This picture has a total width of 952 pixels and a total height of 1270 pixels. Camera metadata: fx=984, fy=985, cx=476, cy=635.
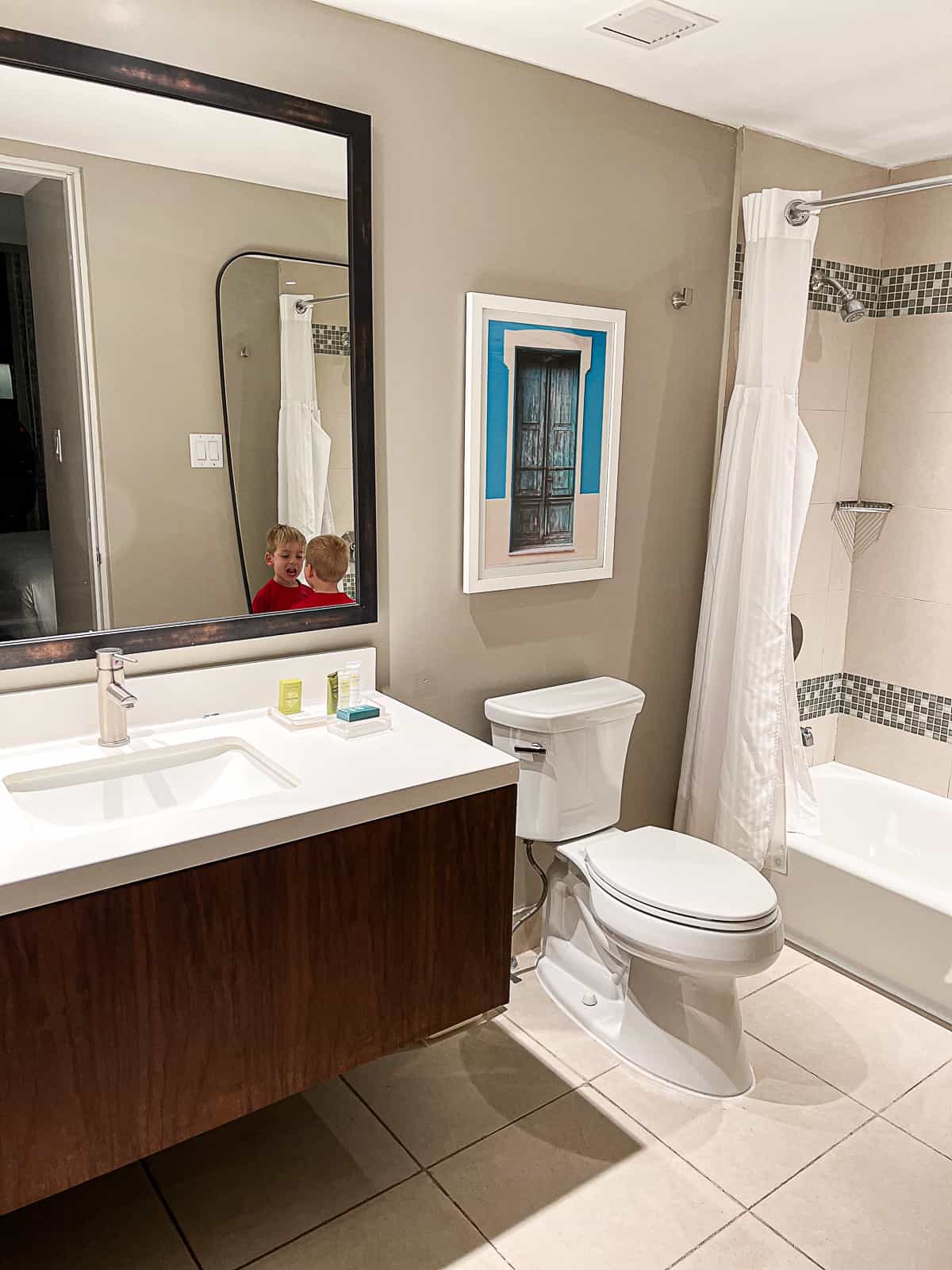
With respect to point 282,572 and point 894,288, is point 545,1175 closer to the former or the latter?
point 282,572

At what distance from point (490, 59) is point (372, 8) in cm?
33

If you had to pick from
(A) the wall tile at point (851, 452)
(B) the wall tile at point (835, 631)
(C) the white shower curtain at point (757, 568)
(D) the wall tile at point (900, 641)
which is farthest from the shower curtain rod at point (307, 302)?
(D) the wall tile at point (900, 641)

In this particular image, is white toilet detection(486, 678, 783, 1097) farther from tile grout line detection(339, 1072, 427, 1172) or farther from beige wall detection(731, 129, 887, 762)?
beige wall detection(731, 129, 887, 762)

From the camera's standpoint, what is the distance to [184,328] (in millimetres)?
1862

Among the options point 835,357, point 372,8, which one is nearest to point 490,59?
point 372,8

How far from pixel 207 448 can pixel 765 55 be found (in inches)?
59.2

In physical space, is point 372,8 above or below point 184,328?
above

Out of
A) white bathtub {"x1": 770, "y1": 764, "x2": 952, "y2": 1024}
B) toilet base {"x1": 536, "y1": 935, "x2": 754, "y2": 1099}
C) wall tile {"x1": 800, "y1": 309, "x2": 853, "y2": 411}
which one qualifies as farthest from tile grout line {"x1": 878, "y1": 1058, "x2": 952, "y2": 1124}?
wall tile {"x1": 800, "y1": 309, "x2": 853, "y2": 411}

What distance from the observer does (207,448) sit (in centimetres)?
193

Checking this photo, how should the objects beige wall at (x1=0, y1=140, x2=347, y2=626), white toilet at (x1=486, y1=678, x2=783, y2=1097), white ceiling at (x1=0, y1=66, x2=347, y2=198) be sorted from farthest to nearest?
1. white toilet at (x1=486, y1=678, x2=783, y2=1097)
2. beige wall at (x1=0, y1=140, x2=347, y2=626)
3. white ceiling at (x1=0, y1=66, x2=347, y2=198)

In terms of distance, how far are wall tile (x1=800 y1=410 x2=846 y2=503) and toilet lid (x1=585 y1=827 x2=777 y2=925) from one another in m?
1.36

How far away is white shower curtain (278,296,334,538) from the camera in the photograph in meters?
2.00

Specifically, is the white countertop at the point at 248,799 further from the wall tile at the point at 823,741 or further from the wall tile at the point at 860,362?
the wall tile at the point at 860,362

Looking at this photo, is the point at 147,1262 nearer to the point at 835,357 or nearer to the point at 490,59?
the point at 490,59
